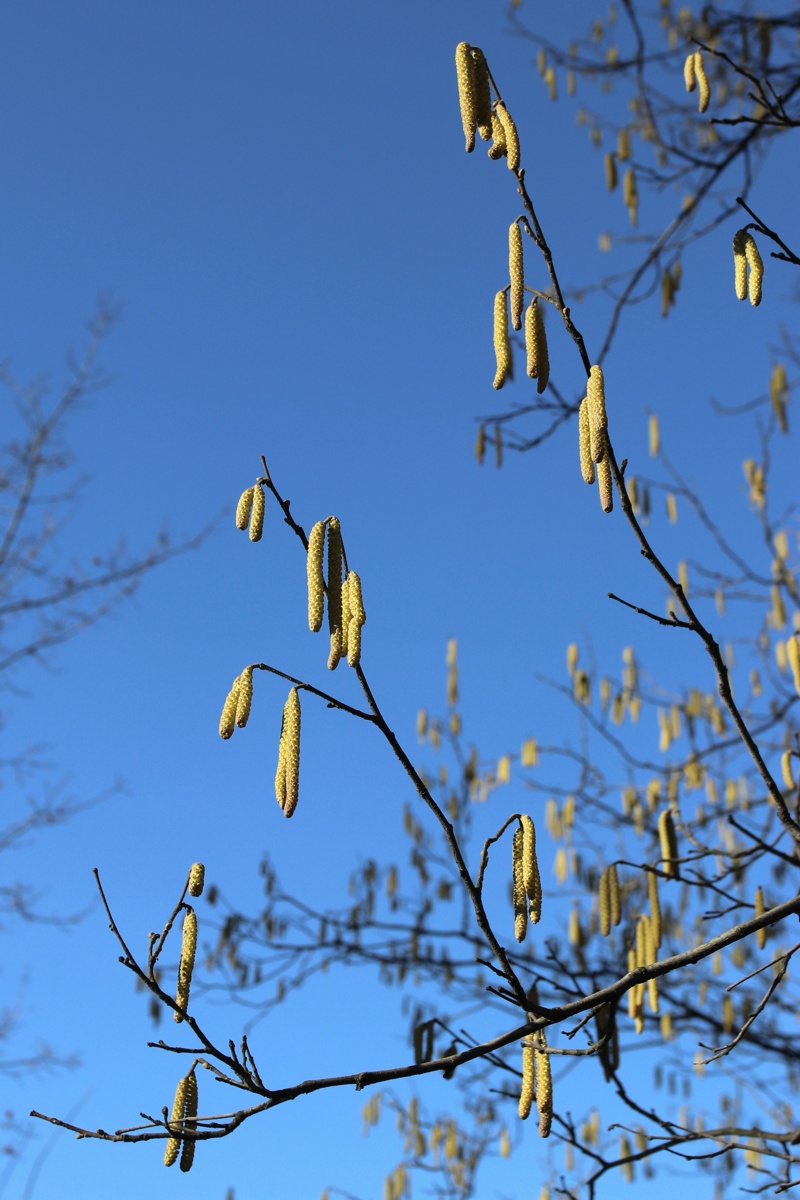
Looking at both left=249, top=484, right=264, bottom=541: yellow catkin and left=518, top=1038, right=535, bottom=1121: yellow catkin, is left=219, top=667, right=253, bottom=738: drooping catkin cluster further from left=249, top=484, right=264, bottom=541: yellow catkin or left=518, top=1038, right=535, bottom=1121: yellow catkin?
left=518, top=1038, right=535, bottom=1121: yellow catkin

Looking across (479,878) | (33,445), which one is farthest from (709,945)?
(33,445)

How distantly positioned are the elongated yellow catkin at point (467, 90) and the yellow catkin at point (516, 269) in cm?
15

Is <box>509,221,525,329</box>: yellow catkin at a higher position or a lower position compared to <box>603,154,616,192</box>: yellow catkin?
lower

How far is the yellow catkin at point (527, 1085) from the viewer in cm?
167

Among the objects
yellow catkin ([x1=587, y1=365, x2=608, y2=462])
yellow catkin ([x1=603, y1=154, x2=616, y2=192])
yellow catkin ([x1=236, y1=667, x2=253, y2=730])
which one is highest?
yellow catkin ([x1=603, y1=154, x2=616, y2=192])

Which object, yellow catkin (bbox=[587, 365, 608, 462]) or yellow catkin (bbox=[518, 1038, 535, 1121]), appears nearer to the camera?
yellow catkin (bbox=[587, 365, 608, 462])

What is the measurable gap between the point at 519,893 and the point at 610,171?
438 cm

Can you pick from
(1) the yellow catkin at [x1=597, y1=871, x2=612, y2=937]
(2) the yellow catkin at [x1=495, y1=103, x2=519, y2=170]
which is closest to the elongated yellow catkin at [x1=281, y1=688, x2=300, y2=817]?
(2) the yellow catkin at [x1=495, y1=103, x2=519, y2=170]

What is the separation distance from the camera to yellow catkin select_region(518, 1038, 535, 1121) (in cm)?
167

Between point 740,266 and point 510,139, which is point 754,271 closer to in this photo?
point 740,266

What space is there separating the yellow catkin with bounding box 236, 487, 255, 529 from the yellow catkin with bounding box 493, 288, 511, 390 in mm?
436

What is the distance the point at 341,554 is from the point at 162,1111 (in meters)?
0.79

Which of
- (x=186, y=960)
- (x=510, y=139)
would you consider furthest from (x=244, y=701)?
(x=510, y=139)

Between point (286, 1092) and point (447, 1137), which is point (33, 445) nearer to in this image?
point (447, 1137)
